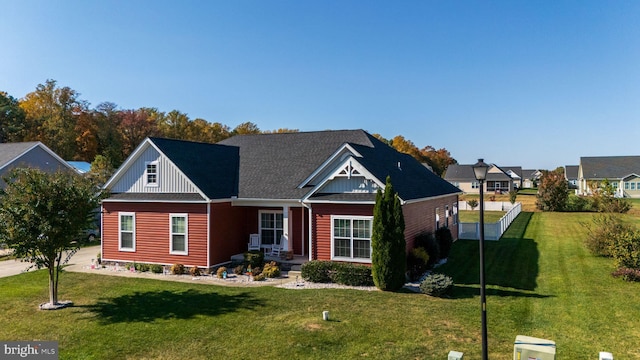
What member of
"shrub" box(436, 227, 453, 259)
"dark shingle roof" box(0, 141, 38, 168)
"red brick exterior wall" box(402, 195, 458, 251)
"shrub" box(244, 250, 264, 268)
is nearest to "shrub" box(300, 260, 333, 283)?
"shrub" box(244, 250, 264, 268)

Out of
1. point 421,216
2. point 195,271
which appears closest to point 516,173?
point 421,216

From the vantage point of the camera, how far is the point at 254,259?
716 inches

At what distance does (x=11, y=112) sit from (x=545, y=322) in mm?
61899

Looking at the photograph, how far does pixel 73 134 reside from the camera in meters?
54.0

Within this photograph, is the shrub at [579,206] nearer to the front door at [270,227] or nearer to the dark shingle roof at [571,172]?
the front door at [270,227]

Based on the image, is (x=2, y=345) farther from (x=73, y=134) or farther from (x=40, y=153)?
(x=73, y=134)

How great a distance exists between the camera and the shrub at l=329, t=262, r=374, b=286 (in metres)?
15.8

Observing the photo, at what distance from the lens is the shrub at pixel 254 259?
59.7ft

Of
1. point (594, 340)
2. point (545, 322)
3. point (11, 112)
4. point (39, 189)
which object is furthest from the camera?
point (11, 112)

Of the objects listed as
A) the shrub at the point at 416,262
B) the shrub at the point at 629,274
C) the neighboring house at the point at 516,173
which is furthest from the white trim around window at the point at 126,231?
the neighboring house at the point at 516,173

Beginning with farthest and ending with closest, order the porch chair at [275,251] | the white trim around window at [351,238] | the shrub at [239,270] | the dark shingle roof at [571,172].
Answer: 1. the dark shingle roof at [571,172]
2. the porch chair at [275,251]
3. the shrub at [239,270]
4. the white trim around window at [351,238]

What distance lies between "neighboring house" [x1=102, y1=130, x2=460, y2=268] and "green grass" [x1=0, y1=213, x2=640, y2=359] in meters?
2.43

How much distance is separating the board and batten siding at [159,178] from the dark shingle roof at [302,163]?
2815 mm

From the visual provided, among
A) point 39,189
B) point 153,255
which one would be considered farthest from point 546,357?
point 153,255
